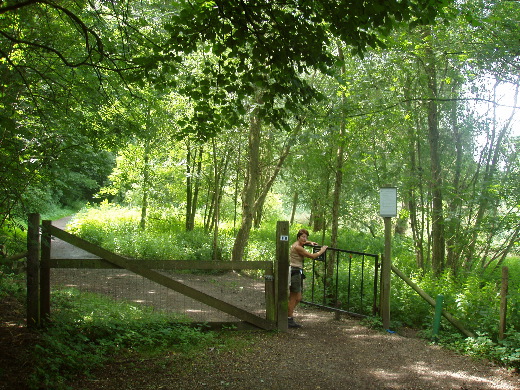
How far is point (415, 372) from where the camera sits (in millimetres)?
5289

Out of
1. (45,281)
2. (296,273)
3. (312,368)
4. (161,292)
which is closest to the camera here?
(312,368)

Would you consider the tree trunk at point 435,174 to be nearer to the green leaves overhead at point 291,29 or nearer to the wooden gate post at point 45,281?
the green leaves overhead at point 291,29

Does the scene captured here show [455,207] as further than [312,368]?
Yes

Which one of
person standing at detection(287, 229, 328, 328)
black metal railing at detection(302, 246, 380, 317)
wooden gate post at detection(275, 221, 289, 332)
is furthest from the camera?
black metal railing at detection(302, 246, 380, 317)

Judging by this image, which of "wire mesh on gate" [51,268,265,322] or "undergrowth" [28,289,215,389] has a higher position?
"undergrowth" [28,289,215,389]

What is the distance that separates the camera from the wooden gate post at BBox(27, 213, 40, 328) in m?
5.19

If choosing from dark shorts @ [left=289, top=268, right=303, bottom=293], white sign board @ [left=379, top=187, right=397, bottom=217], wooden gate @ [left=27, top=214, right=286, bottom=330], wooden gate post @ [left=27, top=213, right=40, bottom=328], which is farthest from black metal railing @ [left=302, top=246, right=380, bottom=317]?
wooden gate post @ [left=27, top=213, right=40, bottom=328]

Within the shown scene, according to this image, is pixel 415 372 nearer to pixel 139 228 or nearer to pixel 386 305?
pixel 386 305

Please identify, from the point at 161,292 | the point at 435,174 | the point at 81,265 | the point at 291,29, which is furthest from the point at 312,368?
the point at 435,174

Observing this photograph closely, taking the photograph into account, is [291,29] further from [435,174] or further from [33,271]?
[435,174]

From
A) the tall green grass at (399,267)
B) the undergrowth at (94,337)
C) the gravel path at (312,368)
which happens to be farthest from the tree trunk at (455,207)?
the undergrowth at (94,337)

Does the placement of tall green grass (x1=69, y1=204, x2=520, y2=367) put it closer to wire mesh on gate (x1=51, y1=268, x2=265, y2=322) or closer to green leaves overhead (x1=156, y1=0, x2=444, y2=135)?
wire mesh on gate (x1=51, y1=268, x2=265, y2=322)

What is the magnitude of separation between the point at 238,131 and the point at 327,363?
31.4 feet

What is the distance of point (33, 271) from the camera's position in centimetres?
529
